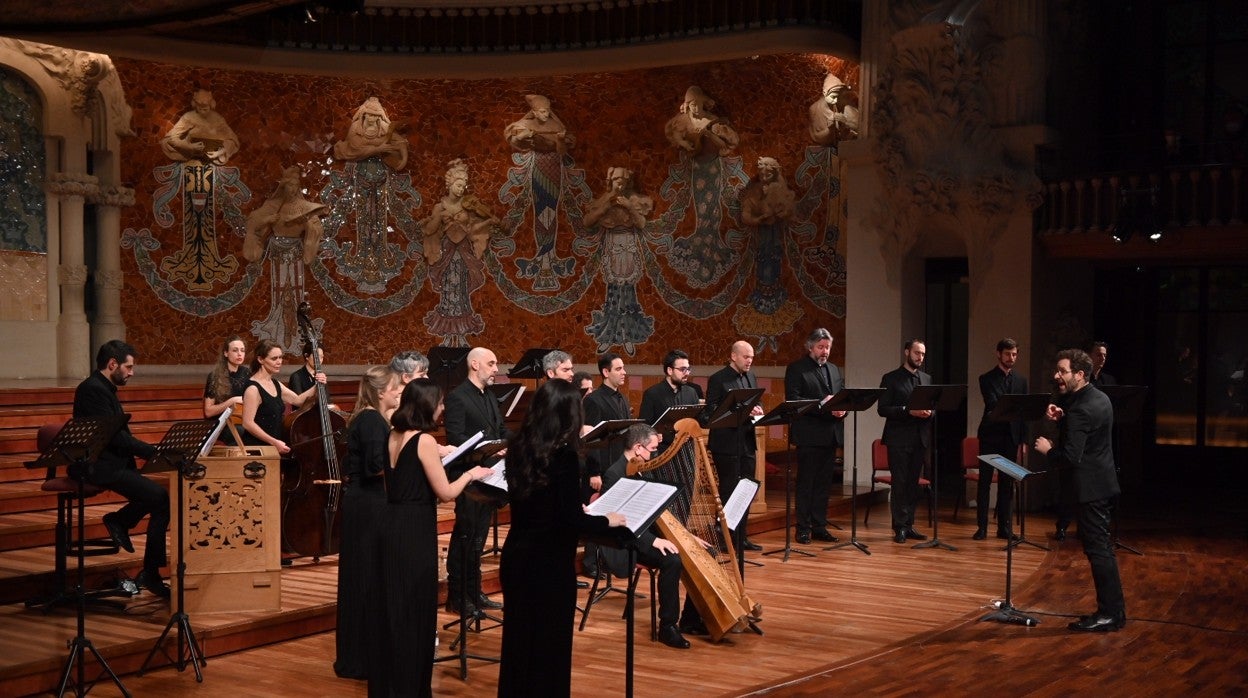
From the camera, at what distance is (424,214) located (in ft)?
48.1

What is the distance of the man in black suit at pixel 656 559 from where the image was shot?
252 inches

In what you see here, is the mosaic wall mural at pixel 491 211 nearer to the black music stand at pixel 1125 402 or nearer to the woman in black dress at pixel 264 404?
the black music stand at pixel 1125 402

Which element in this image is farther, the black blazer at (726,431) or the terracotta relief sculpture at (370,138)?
the terracotta relief sculpture at (370,138)

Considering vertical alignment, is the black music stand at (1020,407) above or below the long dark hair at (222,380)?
below

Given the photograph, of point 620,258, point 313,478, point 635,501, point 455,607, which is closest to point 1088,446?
point 635,501

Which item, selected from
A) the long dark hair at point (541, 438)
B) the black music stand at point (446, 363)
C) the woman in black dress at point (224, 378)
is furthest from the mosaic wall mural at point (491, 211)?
the long dark hair at point (541, 438)

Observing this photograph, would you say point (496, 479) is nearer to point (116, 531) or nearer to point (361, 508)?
point (361, 508)

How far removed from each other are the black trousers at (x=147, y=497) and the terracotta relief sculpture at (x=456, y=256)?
24.6 feet

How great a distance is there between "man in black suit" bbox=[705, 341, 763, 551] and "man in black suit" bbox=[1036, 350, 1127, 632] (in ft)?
7.74

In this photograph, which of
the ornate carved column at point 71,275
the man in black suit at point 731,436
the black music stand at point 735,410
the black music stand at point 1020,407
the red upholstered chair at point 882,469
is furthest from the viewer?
the ornate carved column at point 71,275

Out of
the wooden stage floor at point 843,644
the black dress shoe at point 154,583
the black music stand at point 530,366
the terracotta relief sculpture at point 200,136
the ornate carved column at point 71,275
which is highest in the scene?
the terracotta relief sculpture at point 200,136

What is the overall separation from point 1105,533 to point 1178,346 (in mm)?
7265

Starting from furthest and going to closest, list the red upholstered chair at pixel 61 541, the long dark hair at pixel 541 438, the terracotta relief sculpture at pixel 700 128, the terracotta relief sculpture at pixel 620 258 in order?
the terracotta relief sculpture at pixel 620 258
the terracotta relief sculpture at pixel 700 128
the red upholstered chair at pixel 61 541
the long dark hair at pixel 541 438

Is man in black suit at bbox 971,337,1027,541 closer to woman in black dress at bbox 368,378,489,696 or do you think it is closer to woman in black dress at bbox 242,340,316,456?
woman in black dress at bbox 242,340,316,456
